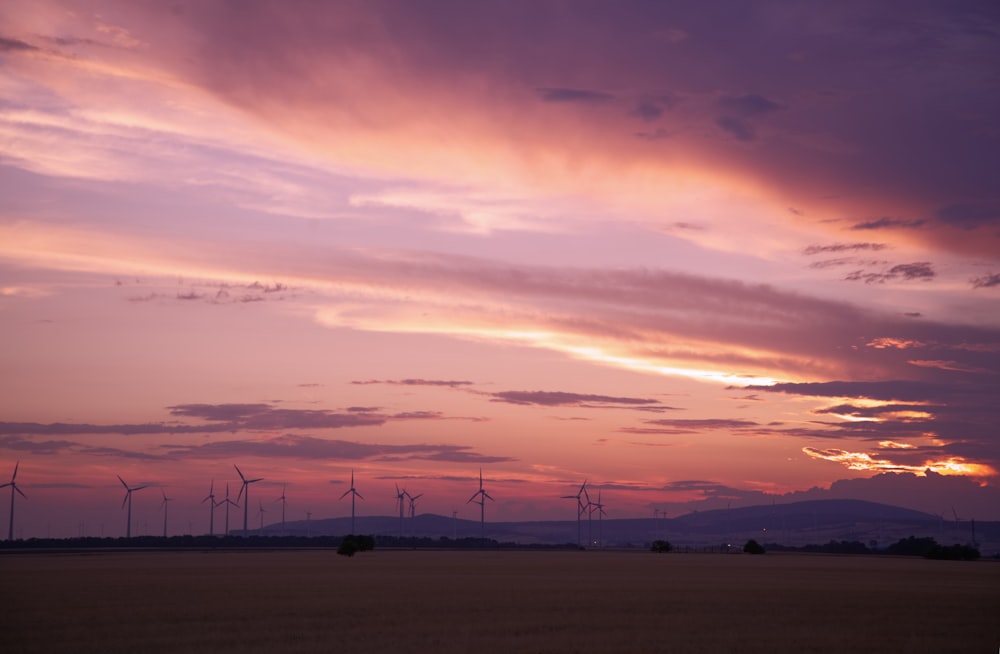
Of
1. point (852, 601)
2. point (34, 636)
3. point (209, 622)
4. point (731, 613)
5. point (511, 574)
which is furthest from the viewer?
point (511, 574)

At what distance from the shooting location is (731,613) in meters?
60.0

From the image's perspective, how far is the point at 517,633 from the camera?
158 feet

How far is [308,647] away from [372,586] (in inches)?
1659

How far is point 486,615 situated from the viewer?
57000mm

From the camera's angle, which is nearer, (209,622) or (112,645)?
(112,645)

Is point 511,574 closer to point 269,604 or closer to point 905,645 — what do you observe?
point 269,604

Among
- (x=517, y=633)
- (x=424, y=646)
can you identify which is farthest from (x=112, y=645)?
(x=517, y=633)

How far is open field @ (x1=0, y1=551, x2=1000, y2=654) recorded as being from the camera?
44.4 meters

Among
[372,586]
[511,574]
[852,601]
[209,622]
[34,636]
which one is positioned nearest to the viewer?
[34,636]

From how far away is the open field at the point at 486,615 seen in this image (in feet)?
146

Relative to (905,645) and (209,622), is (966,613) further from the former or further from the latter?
(209,622)

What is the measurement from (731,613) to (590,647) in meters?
19.7

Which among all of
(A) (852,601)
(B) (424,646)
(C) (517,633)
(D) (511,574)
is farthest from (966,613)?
(D) (511,574)

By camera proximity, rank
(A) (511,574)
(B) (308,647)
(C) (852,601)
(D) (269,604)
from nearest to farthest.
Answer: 1. (B) (308,647)
2. (D) (269,604)
3. (C) (852,601)
4. (A) (511,574)
